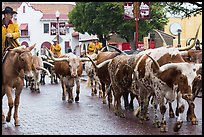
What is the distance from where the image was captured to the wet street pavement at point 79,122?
33.1ft

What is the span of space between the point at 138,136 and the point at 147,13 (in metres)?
14.6

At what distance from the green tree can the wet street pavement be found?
25.7 m

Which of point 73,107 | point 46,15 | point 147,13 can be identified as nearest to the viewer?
point 73,107

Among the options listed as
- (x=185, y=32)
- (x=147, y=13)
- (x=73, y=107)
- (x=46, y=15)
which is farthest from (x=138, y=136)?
(x=46, y=15)

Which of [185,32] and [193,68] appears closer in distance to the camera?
[193,68]

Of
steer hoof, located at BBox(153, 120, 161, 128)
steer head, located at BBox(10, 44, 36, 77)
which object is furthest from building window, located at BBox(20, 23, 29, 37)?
steer hoof, located at BBox(153, 120, 161, 128)

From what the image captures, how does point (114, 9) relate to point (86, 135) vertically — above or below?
above

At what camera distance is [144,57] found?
35.4 ft

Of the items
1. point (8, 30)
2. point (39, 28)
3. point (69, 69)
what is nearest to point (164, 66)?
point (8, 30)

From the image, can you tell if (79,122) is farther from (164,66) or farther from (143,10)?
(143,10)

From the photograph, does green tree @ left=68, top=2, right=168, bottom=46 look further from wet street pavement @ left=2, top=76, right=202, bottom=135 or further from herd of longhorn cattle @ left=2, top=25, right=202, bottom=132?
herd of longhorn cattle @ left=2, top=25, right=202, bottom=132

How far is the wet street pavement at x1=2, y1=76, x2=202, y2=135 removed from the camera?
33.1 ft

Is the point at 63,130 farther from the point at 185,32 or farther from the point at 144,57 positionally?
the point at 185,32

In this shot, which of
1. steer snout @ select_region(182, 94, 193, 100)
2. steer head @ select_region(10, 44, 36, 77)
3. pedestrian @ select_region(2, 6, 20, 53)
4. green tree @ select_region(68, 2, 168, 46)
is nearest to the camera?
steer snout @ select_region(182, 94, 193, 100)
